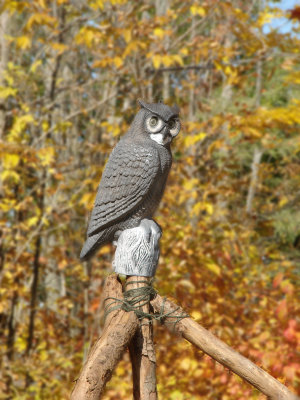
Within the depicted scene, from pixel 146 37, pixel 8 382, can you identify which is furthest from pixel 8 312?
pixel 146 37

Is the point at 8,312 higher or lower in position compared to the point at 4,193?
lower

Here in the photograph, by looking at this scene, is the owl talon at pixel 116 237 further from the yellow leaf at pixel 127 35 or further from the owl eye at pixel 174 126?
the yellow leaf at pixel 127 35

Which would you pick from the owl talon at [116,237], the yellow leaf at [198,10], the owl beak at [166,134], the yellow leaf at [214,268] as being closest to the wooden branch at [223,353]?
the owl talon at [116,237]

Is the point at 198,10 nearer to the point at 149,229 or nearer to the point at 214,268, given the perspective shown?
the point at 214,268

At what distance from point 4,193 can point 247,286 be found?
2418mm

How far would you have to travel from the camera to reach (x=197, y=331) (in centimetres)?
159

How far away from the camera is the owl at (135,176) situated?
160 cm

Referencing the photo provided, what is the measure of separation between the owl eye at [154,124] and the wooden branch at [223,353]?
0.64 metres

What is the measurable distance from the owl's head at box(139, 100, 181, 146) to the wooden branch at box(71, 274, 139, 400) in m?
0.61

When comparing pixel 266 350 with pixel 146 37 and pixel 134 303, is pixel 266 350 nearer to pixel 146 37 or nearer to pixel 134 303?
pixel 134 303

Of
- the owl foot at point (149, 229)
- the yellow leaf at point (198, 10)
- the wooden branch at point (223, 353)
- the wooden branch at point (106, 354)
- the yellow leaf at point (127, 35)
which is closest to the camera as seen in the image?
the wooden branch at point (106, 354)

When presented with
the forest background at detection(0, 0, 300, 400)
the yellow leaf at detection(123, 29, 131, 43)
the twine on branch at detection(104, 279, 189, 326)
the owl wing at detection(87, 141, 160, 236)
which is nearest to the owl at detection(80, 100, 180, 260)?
the owl wing at detection(87, 141, 160, 236)

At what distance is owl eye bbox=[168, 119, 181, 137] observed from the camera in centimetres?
168

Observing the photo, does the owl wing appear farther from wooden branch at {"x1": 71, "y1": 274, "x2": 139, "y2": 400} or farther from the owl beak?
wooden branch at {"x1": 71, "y1": 274, "x2": 139, "y2": 400}
